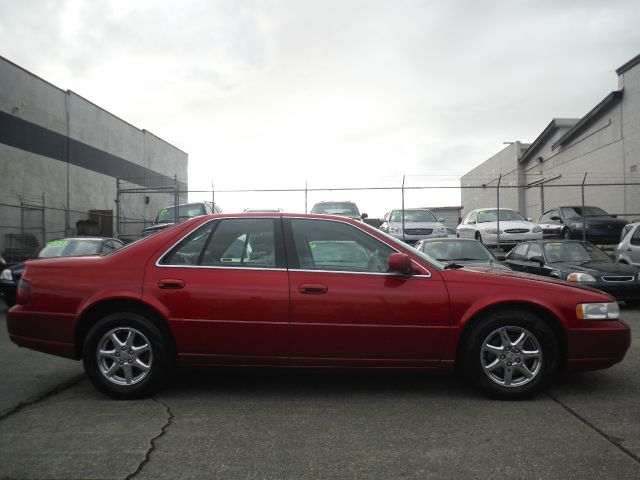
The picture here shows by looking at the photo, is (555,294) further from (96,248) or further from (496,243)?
(496,243)

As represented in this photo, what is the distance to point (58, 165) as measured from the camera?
883 inches

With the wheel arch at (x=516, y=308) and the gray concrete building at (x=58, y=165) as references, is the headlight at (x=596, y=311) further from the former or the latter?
the gray concrete building at (x=58, y=165)

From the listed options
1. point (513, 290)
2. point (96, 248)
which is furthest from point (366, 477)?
point (96, 248)

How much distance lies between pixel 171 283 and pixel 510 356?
2.76m

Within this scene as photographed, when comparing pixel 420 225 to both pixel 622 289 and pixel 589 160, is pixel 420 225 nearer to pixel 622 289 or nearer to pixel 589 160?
pixel 622 289

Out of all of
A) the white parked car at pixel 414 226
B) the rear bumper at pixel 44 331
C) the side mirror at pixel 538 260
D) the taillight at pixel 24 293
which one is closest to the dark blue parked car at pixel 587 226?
the white parked car at pixel 414 226

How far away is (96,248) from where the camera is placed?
34.0 ft

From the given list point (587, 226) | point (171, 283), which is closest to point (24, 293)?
point (171, 283)

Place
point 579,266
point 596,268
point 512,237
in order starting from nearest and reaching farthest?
point 596,268, point 579,266, point 512,237

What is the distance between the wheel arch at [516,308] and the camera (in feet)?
13.3

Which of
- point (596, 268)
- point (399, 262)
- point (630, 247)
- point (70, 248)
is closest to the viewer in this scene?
point (399, 262)

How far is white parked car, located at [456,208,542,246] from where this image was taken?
15.8 m

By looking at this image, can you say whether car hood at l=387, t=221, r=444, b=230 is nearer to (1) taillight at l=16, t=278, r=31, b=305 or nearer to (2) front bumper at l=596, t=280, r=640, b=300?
(2) front bumper at l=596, t=280, r=640, b=300

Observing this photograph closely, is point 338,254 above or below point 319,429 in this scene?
above
